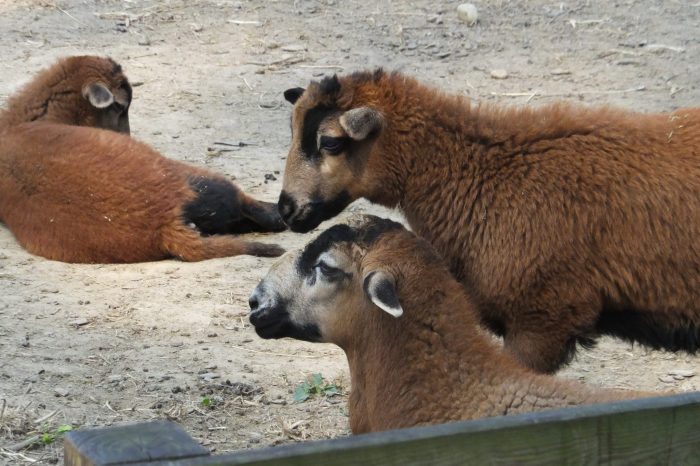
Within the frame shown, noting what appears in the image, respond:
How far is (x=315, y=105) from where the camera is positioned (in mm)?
7453

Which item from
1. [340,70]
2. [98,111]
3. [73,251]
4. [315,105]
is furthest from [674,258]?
[340,70]

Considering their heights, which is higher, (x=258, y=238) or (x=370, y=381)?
(x=370, y=381)

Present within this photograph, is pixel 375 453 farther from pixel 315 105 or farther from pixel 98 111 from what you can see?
pixel 98 111

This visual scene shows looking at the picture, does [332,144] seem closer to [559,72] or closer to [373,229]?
[373,229]

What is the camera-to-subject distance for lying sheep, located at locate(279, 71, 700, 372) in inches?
266

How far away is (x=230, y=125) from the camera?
1298 cm

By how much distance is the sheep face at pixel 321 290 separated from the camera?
6.05 metres

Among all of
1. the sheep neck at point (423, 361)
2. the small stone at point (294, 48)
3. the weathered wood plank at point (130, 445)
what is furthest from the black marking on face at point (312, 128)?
the small stone at point (294, 48)

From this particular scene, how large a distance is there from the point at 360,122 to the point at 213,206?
325 cm

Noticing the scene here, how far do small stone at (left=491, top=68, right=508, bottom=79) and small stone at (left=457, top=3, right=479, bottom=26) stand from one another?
1.50m

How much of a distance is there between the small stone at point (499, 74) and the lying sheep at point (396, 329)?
323 inches

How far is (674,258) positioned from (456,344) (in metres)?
1.89

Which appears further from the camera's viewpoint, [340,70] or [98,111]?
[340,70]

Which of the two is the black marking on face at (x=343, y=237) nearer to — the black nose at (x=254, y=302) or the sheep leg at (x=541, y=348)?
the black nose at (x=254, y=302)
